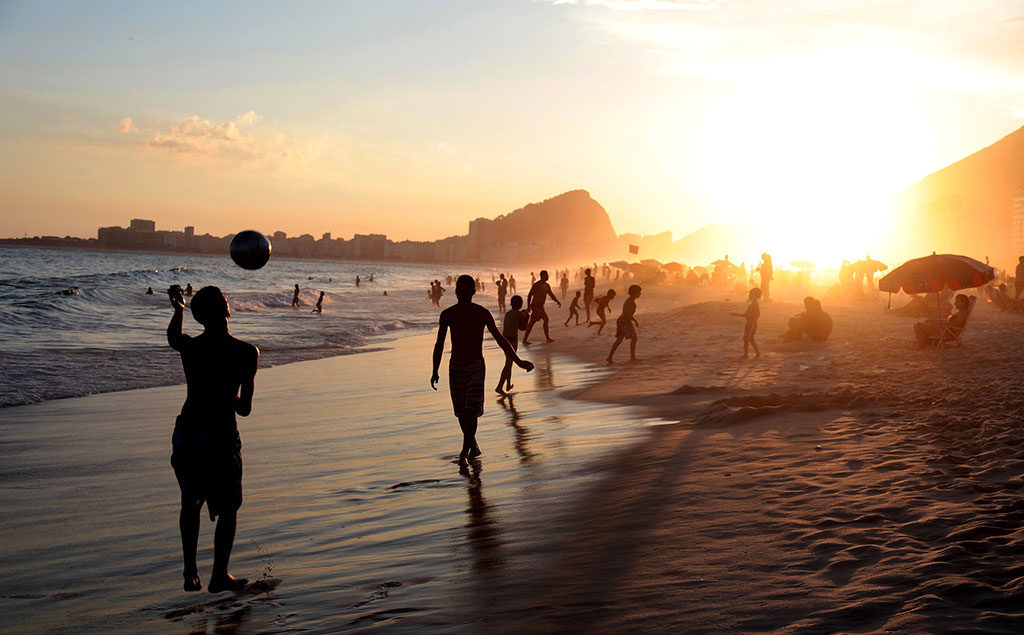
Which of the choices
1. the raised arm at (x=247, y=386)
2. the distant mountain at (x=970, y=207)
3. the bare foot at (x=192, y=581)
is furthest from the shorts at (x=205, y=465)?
the distant mountain at (x=970, y=207)

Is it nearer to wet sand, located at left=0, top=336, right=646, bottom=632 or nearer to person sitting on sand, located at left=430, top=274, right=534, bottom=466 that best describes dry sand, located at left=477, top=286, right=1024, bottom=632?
wet sand, located at left=0, top=336, right=646, bottom=632

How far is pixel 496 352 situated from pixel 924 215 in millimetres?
128645

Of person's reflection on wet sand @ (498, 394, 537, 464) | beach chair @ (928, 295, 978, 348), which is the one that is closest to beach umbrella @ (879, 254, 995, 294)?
beach chair @ (928, 295, 978, 348)

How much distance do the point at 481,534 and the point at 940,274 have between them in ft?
46.9

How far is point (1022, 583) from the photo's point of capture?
375cm

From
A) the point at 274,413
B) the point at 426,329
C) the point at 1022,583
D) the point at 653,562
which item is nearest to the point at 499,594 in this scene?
the point at 653,562

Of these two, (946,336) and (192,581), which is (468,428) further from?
(946,336)

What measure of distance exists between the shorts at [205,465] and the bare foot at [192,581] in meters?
0.36

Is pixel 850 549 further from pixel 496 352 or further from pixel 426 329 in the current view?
pixel 426 329

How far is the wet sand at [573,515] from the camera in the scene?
12.7ft

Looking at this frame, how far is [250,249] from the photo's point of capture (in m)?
6.25

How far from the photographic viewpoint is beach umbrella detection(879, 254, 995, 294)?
15531mm

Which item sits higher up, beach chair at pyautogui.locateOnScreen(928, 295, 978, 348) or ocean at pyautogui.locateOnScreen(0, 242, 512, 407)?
beach chair at pyautogui.locateOnScreen(928, 295, 978, 348)

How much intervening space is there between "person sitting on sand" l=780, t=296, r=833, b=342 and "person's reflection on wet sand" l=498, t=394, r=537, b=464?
8.47 metres
